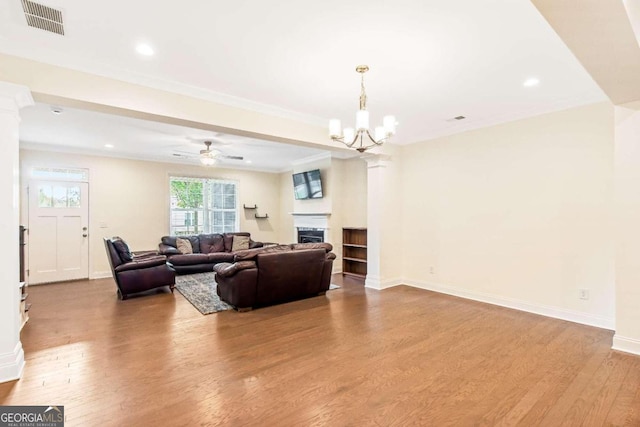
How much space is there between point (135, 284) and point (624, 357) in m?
6.16

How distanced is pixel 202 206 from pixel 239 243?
57.3 inches

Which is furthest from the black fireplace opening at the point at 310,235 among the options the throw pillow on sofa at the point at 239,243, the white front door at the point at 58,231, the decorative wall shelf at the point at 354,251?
the white front door at the point at 58,231

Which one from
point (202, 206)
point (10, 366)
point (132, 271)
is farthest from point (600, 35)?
point (202, 206)

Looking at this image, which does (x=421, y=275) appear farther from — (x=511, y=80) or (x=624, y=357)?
(x=511, y=80)

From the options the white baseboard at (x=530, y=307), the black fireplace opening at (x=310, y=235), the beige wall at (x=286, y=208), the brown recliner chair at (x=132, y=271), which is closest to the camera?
the white baseboard at (x=530, y=307)

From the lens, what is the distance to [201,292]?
205 inches

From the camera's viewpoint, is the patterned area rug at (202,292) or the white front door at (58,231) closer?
the patterned area rug at (202,292)

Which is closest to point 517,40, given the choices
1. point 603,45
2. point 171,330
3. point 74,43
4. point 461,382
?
point 603,45

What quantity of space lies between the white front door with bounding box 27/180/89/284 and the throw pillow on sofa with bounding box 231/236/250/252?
10.1 ft

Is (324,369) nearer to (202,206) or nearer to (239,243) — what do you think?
(239,243)

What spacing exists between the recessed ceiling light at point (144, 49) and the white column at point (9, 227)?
0.97m

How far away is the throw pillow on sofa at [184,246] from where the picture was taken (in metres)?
7.16

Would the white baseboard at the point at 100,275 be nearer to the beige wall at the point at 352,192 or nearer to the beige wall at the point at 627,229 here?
the beige wall at the point at 352,192

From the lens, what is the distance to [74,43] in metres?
2.56
